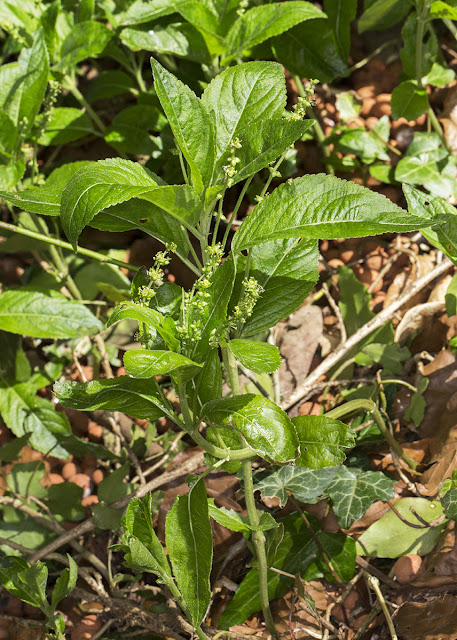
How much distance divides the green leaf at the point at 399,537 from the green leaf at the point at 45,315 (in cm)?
89

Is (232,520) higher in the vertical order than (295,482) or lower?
higher

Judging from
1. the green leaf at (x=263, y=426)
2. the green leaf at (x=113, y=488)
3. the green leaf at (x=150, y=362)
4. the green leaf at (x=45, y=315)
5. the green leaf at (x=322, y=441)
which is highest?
the green leaf at (x=150, y=362)

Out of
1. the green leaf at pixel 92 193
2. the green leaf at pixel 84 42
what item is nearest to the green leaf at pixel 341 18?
the green leaf at pixel 84 42

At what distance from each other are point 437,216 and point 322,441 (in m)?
0.50

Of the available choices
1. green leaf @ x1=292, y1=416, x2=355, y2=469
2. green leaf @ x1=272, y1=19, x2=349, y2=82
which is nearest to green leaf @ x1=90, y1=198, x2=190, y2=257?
green leaf @ x1=292, y1=416, x2=355, y2=469

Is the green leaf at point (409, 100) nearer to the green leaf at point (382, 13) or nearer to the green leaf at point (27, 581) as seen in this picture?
the green leaf at point (382, 13)

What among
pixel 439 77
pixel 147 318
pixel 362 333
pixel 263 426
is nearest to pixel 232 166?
pixel 147 318

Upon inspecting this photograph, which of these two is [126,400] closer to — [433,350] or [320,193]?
[320,193]

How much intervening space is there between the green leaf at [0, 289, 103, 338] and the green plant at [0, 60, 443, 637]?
632 millimetres

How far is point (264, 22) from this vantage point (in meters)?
1.67

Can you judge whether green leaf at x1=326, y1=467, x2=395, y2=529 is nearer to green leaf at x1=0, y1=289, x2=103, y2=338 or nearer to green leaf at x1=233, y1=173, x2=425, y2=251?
green leaf at x1=233, y1=173, x2=425, y2=251

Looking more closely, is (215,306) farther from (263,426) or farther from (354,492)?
(354,492)

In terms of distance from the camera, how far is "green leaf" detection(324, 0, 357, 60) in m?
1.84

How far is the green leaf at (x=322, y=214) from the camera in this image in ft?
2.97
